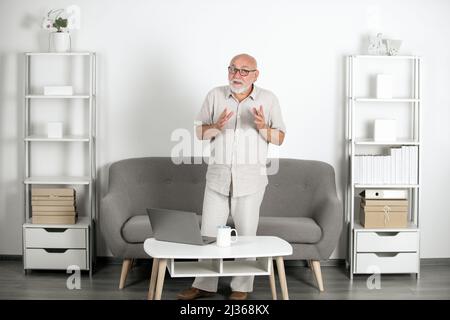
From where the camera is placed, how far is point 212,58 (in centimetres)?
689

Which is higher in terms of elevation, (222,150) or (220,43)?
(220,43)

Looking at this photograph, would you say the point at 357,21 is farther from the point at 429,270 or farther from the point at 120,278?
the point at 120,278

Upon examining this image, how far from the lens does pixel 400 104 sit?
22.7 feet

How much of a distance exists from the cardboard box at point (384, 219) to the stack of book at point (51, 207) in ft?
7.30

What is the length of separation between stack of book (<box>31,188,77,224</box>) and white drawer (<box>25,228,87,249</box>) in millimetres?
84

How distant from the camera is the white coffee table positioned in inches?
195

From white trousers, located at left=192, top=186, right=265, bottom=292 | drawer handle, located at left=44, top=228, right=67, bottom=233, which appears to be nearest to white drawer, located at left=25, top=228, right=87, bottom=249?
drawer handle, located at left=44, top=228, right=67, bottom=233

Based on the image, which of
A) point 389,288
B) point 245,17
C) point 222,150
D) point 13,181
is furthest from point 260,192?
point 13,181

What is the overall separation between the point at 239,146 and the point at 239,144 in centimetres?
1

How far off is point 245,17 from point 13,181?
7.43 ft

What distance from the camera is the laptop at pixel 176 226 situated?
199 inches

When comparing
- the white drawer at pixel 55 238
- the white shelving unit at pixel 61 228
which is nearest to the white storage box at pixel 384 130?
the white shelving unit at pixel 61 228

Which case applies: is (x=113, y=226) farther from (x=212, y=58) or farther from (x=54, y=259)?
(x=212, y=58)

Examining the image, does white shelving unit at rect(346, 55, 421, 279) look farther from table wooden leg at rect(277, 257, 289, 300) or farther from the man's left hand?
table wooden leg at rect(277, 257, 289, 300)
